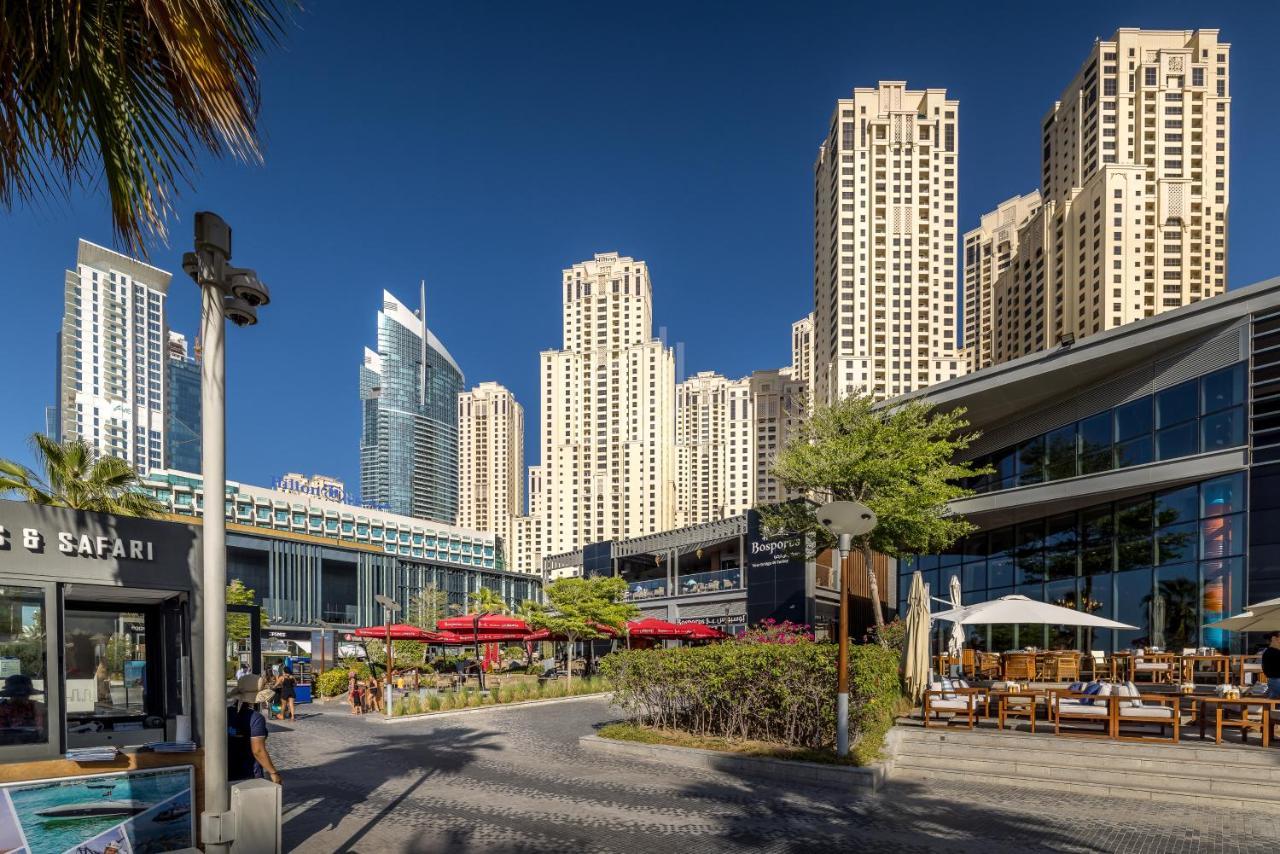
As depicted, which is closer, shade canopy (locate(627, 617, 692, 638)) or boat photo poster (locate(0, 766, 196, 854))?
boat photo poster (locate(0, 766, 196, 854))

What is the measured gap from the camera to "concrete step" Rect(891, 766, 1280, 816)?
9352 mm

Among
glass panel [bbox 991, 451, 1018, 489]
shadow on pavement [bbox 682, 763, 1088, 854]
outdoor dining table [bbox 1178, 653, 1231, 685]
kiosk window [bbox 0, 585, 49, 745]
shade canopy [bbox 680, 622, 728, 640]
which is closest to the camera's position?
kiosk window [bbox 0, 585, 49, 745]

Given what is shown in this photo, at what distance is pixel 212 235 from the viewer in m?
4.90

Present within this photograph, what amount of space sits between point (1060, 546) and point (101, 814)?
2762cm

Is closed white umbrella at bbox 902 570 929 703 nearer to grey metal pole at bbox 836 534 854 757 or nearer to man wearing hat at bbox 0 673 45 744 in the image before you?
grey metal pole at bbox 836 534 854 757

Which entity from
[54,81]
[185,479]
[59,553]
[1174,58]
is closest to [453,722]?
[59,553]

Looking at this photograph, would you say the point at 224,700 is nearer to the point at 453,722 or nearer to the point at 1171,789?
the point at 1171,789

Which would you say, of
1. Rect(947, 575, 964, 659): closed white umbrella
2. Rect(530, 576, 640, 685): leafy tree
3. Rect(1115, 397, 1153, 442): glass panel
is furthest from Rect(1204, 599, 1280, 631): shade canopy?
Rect(530, 576, 640, 685): leafy tree

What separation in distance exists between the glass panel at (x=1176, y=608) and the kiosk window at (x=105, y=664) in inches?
966

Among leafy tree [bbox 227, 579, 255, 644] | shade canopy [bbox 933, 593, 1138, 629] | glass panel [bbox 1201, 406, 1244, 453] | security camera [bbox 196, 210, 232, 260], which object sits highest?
security camera [bbox 196, 210, 232, 260]

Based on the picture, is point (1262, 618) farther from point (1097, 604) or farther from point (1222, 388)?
point (1097, 604)

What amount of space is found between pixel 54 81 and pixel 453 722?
1812cm

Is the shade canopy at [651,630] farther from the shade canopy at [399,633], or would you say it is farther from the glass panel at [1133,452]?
the glass panel at [1133,452]

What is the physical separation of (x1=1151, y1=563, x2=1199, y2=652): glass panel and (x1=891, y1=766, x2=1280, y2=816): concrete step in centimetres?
1444
